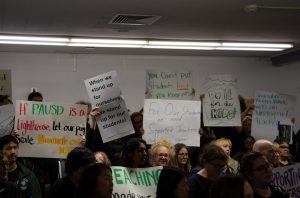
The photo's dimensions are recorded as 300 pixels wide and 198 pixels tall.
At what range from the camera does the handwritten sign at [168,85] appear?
23.7ft

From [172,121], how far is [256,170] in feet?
8.50

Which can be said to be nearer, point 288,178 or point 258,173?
point 258,173

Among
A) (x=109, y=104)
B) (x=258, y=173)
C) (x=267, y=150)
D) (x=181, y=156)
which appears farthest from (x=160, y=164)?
(x=258, y=173)

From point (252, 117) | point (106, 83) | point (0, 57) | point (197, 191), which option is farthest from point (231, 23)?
point (0, 57)

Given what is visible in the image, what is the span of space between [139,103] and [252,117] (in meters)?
4.24

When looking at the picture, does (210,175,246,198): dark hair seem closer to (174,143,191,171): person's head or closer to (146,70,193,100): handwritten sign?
(174,143,191,171): person's head

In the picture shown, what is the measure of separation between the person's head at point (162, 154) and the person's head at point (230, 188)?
7.43ft

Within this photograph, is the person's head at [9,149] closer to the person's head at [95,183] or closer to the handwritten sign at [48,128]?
the handwritten sign at [48,128]

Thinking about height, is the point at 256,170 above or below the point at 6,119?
below

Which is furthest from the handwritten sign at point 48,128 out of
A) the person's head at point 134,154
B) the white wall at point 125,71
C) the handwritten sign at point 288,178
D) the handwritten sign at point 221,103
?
the white wall at point 125,71

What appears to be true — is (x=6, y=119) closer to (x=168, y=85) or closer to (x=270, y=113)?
(x=168, y=85)

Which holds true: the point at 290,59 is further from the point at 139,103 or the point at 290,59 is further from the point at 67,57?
the point at 67,57

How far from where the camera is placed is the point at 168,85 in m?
7.25

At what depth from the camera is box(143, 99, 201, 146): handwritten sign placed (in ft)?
22.8
